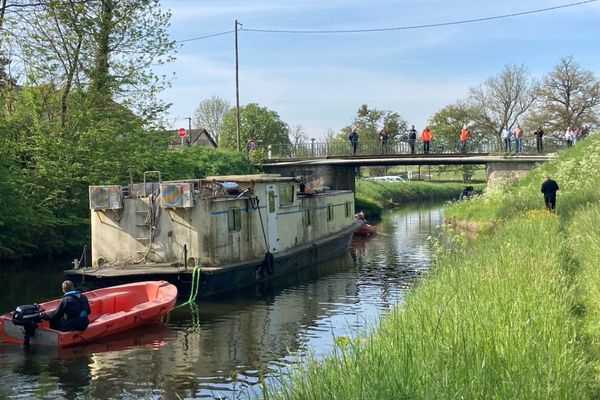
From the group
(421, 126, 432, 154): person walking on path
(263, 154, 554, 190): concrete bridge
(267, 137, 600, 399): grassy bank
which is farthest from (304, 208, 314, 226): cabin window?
(421, 126, 432, 154): person walking on path

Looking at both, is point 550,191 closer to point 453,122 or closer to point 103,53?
point 103,53

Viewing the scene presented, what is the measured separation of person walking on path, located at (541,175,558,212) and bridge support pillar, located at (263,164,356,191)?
76.6 ft

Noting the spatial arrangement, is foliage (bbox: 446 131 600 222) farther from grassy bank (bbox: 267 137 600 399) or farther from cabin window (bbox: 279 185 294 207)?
grassy bank (bbox: 267 137 600 399)

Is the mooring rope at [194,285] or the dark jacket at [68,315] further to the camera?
the mooring rope at [194,285]

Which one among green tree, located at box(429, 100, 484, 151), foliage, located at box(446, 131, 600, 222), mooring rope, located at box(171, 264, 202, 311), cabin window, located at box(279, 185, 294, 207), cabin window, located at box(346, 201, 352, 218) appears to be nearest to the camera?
mooring rope, located at box(171, 264, 202, 311)

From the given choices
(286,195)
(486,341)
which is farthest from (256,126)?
(486,341)

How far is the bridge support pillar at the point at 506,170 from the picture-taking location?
39547 mm

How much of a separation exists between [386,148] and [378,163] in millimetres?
1431

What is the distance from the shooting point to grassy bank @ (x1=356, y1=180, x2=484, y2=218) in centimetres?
5272

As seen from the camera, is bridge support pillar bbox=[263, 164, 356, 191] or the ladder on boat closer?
the ladder on boat

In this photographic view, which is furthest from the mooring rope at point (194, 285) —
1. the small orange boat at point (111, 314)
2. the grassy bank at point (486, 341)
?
the grassy bank at point (486, 341)

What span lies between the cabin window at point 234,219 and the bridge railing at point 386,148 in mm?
25897

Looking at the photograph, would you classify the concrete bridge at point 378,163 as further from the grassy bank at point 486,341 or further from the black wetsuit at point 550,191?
the grassy bank at point 486,341

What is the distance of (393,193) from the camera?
2608 inches
